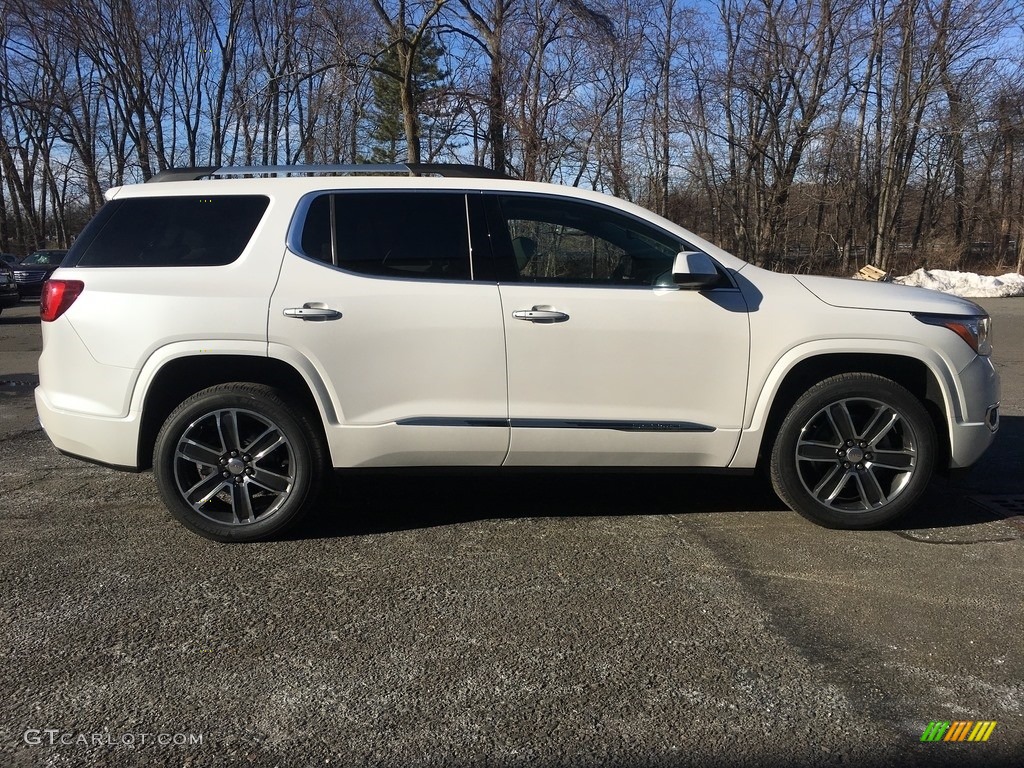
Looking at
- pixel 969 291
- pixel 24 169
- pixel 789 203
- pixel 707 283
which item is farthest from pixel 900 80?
pixel 24 169

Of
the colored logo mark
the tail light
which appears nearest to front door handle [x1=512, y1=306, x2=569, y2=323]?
the tail light

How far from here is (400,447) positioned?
418 cm

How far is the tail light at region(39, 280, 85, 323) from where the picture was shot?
4.13 m

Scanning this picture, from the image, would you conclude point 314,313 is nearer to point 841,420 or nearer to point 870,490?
point 841,420

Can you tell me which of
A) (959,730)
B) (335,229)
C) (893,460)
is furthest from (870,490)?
(335,229)

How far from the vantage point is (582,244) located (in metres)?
4.44

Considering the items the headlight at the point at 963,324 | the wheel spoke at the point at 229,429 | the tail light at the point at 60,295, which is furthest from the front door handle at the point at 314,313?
the headlight at the point at 963,324

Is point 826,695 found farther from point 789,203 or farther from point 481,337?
point 789,203

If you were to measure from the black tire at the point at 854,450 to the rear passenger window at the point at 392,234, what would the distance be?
1917mm

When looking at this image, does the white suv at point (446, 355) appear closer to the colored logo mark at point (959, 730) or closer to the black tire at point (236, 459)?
the black tire at point (236, 459)

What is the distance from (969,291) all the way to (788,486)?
2552 centimetres

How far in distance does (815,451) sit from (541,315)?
5.25ft

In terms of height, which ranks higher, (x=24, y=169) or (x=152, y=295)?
(x=24, y=169)

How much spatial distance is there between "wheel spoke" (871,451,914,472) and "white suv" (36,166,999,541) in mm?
12
